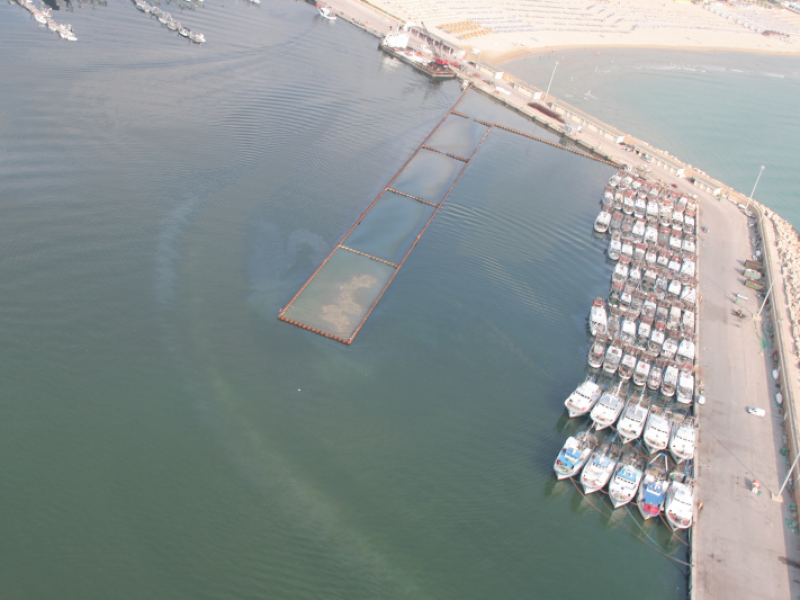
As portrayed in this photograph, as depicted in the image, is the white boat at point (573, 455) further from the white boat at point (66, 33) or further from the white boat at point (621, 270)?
the white boat at point (66, 33)

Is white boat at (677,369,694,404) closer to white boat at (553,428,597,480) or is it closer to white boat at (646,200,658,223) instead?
white boat at (553,428,597,480)

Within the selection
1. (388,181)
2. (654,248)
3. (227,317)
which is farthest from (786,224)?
(227,317)

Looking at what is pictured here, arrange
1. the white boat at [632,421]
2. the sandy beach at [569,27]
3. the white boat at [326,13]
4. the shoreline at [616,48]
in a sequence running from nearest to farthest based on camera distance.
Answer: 1. the white boat at [632,421]
2. the white boat at [326,13]
3. the shoreline at [616,48]
4. the sandy beach at [569,27]

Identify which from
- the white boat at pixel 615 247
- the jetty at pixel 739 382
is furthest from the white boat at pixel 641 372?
the white boat at pixel 615 247

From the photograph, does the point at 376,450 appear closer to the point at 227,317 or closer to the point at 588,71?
the point at 227,317

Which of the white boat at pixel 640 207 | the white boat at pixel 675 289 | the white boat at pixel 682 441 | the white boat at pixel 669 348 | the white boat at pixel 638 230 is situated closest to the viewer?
the white boat at pixel 682 441

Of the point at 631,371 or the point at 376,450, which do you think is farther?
the point at 631,371

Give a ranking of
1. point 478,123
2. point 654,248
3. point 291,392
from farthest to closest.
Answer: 1. point 478,123
2. point 654,248
3. point 291,392
